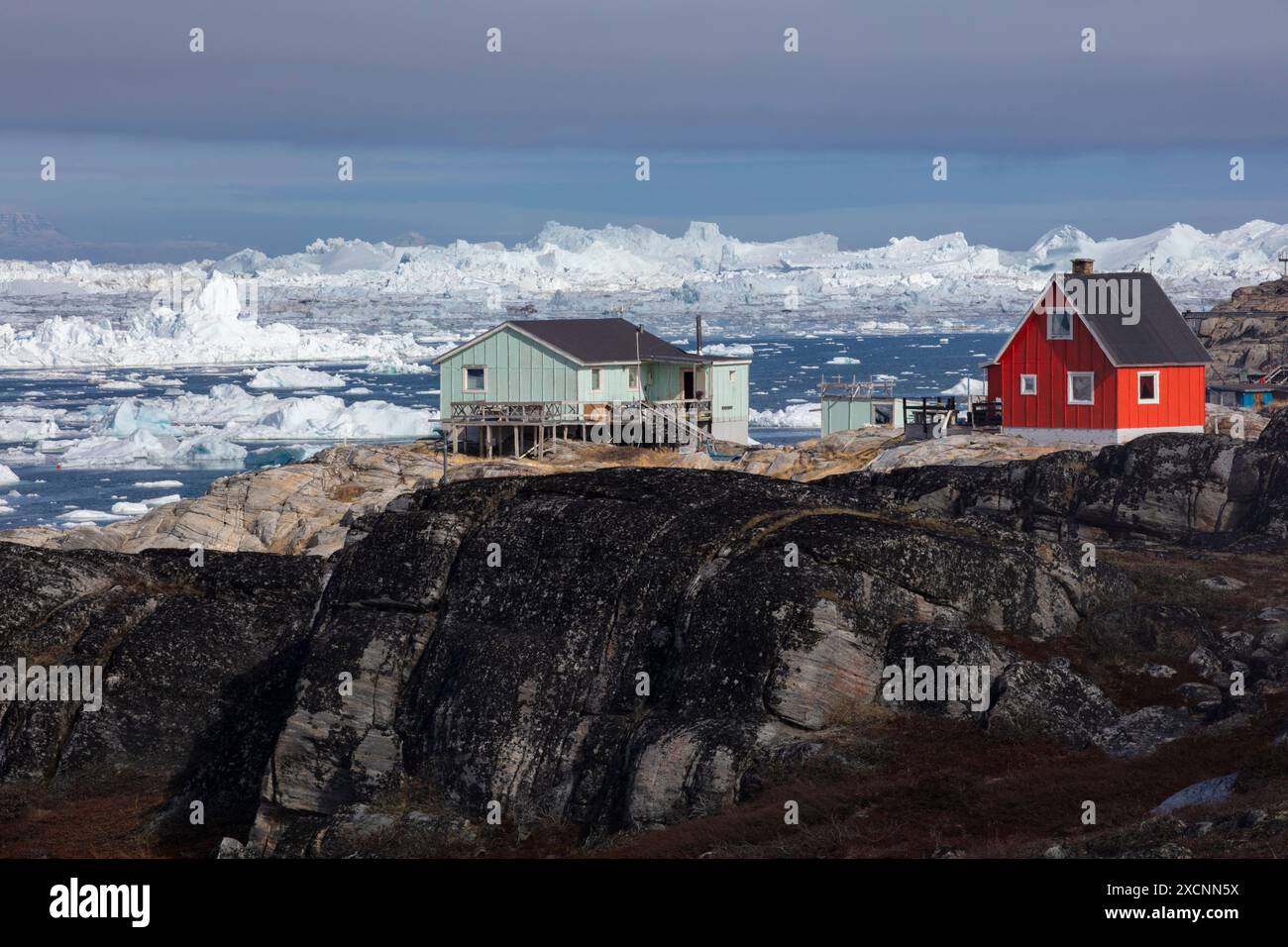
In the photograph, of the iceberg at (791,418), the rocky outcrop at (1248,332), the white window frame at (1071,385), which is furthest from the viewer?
the iceberg at (791,418)

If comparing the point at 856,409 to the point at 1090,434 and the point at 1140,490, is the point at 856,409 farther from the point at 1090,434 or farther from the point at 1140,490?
the point at 1140,490

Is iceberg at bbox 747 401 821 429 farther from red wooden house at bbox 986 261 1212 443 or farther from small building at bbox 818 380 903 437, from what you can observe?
red wooden house at bbox 986 261 1212 443

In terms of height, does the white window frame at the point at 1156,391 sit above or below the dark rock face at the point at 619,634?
above

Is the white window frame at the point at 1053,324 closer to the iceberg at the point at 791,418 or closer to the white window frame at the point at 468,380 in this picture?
the white window frame at the point at 468,380

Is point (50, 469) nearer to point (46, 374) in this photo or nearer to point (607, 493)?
point (607, 493)

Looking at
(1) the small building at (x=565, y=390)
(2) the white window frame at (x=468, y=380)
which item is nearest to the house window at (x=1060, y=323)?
(1) the small building at (x=565, y=390)

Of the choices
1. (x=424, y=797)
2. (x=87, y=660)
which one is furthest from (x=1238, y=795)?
(x=87, y=660)
